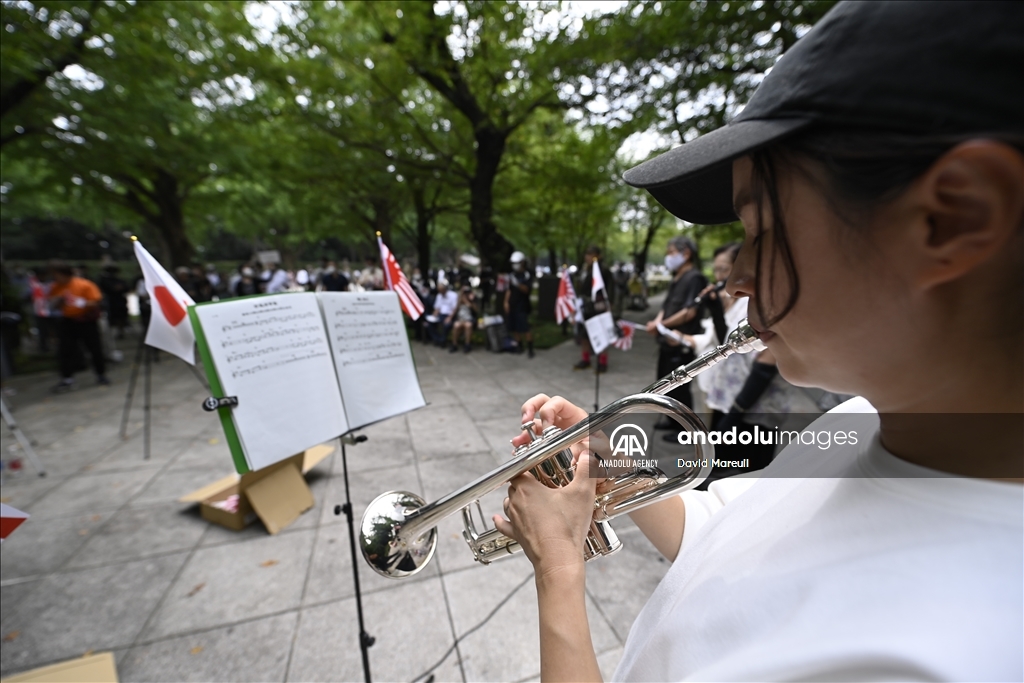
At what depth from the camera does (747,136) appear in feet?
1.92

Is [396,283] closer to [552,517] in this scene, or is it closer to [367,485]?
[552,517]

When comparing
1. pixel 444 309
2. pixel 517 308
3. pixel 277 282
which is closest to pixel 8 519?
pixel 517 308

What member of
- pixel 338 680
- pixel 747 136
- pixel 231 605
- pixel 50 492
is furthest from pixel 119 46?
pixel 747 136

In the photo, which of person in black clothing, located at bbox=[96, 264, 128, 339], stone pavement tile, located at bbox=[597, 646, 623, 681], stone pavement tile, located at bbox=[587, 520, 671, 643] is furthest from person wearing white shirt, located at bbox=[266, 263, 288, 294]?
stone pavement tile, located at bbox=[597, 646, 623, 681]

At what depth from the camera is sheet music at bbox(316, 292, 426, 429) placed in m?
2.10

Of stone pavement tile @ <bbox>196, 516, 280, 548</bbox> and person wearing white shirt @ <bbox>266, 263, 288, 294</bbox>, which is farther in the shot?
person wearing white shirt @ <bbox>266, 263, 288, 294</bbox>

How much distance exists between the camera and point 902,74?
1.53ft

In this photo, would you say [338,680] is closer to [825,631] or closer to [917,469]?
[825,631]

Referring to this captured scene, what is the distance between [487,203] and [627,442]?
35.6 ft

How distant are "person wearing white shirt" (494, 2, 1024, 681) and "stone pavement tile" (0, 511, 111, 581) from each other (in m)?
4.21

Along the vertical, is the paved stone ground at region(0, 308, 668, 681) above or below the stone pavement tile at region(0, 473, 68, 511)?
below

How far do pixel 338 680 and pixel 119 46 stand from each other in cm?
968

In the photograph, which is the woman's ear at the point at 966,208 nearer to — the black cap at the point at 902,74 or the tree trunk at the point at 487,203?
the black cap at the point at 902,74

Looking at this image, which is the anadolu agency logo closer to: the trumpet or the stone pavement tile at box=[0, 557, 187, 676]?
the trumpet
